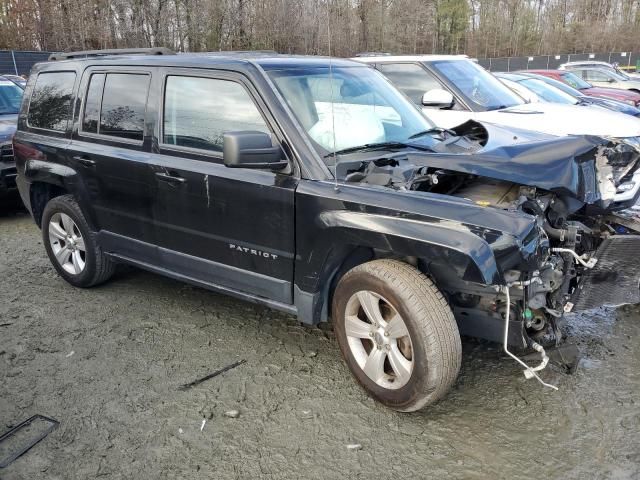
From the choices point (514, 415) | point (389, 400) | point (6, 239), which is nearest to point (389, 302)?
point (389, 400)

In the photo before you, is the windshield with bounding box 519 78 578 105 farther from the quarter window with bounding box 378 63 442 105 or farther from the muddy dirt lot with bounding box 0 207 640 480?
Answer: the muddy dirt lot with bounding box 0 207 640 480

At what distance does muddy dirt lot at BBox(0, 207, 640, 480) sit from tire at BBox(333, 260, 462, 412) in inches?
7.0

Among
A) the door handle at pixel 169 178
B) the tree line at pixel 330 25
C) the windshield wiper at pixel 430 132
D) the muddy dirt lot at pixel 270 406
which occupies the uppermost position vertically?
the tree line at pixel 330 25

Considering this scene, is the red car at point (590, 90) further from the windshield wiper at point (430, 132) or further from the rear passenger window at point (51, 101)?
the rear passenger window at point (51, 101)

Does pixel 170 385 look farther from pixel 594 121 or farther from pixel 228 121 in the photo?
pixel 594 121

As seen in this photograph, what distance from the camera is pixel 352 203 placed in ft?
9.89

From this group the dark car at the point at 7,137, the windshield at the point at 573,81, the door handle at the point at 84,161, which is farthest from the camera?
the windshield at the point at 573,81

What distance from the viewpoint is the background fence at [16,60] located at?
Result: 2209 cm

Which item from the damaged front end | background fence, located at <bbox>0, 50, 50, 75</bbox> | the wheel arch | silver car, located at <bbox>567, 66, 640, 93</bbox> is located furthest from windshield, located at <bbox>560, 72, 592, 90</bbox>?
background fence, located at <bbox>0, 50, 50, 75</bbox>

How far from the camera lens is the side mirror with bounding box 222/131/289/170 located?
3051mm

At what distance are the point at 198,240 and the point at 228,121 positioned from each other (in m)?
0.81

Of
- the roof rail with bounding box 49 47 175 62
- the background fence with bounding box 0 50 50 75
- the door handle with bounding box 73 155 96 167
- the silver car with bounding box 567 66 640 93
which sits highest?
the background fence with bounding box 0 50 50 75

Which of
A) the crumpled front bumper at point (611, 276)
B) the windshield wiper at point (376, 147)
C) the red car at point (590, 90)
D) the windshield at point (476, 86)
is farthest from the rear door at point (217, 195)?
the red car at point (590, 90)

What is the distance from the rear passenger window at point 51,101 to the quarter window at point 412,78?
3776mm
